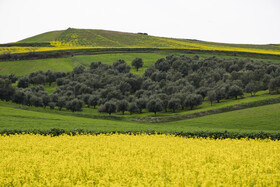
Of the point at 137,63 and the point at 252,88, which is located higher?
the point at 137,63

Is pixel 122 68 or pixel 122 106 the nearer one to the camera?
pixel 122 106

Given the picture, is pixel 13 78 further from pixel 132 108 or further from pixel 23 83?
pixel 132 108

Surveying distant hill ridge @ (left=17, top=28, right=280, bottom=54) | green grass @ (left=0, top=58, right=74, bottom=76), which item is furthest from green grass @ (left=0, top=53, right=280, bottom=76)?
distant hill ridge @ (left=17, top=28, right=280, bottom=54)

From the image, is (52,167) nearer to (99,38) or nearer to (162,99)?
(162,99)

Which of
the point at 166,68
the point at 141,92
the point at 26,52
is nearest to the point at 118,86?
the point at 141,92

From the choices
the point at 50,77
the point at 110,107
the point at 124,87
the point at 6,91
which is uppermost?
the point at 50,77

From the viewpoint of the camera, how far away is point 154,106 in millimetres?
78188

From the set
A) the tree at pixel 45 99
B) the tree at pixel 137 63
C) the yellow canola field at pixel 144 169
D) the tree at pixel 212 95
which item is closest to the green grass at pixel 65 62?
the tree at pixel 137 63

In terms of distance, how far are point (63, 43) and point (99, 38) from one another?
996 inches

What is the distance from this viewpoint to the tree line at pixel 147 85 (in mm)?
82500

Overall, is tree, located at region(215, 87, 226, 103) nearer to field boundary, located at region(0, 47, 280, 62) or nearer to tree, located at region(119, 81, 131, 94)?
tree, located at region(119, 81, 131, 94)

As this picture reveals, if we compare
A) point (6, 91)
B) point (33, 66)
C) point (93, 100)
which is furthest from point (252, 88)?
point (33, 66)

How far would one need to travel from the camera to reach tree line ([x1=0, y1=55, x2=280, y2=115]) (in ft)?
271

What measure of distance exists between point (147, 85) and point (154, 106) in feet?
97.5
